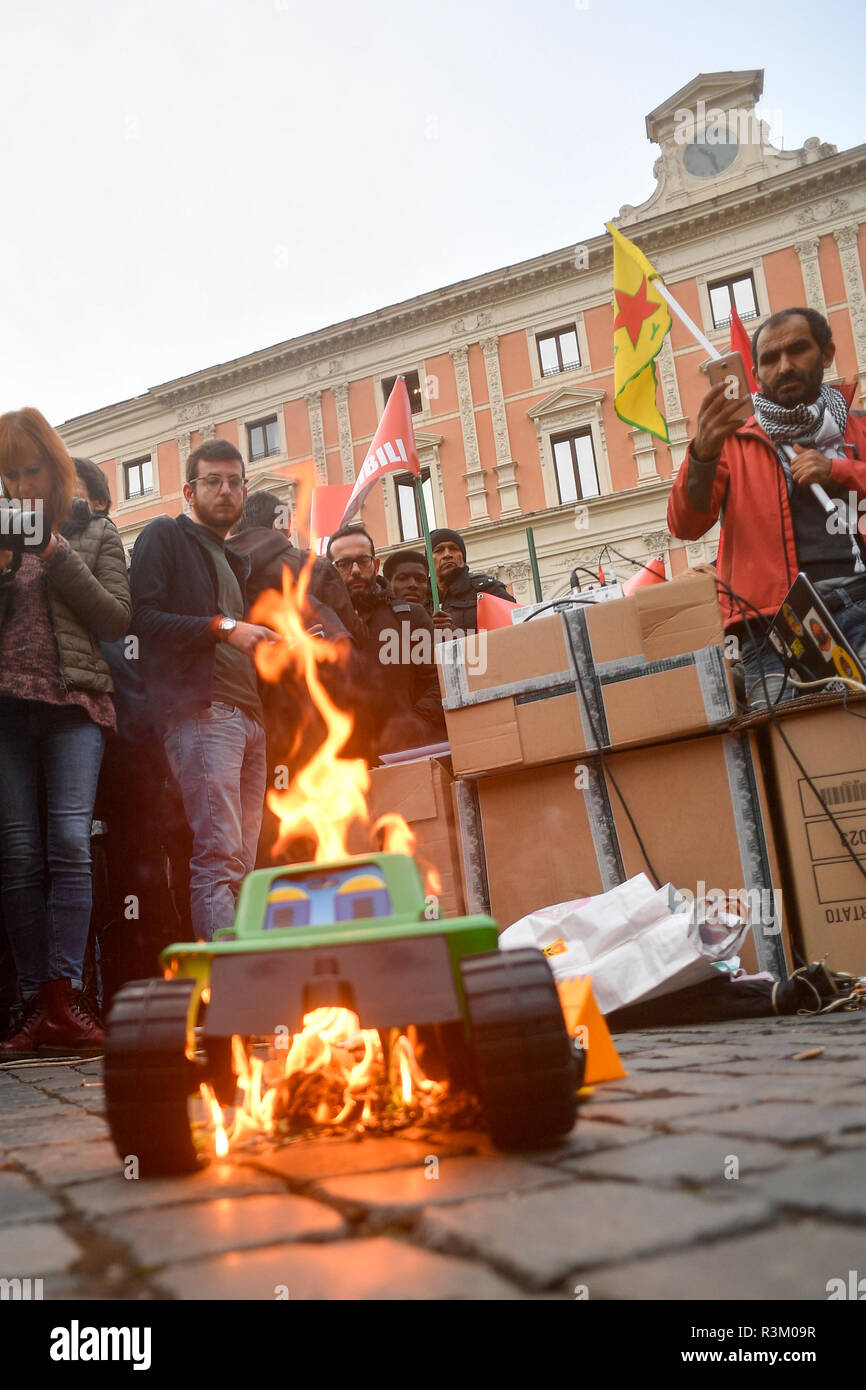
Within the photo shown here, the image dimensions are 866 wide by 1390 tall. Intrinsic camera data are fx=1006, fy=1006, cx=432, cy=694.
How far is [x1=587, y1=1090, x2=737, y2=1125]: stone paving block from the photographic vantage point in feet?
5.56

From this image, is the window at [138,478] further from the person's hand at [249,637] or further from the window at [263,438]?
the person's hand at [249,637]

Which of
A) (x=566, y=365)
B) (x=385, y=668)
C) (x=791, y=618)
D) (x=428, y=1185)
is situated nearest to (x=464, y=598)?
(x=385, y=668)

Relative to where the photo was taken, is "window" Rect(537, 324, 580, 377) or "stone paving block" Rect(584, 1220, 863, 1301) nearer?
"stone paving block" Rect(584, 1220, 863, 1301)

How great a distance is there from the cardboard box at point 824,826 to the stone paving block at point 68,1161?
2.51m

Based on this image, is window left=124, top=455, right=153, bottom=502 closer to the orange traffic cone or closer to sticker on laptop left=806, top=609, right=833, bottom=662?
sticker on laptop left=806, top=609, right=833, bottom=662

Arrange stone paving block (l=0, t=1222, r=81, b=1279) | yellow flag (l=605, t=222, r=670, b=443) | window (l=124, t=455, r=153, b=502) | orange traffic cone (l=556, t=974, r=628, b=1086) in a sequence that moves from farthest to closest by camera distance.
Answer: window (l=124, t=455, r=153, b=502) < yellow flag (l=605, t=222, r=670, b=443) < orange traffic cone (l=556, t=974, r=628, b=1086) < stone paving block (l=0, t=1222, r=81, b=1279)

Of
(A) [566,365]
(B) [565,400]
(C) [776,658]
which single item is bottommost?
(C) [776,658]

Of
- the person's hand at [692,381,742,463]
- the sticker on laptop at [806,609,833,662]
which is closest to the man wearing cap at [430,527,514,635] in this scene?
the person's hand at [692,381,742,463]

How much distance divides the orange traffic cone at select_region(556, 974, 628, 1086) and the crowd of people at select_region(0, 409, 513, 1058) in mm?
1550

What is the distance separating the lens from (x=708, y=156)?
2489 cm

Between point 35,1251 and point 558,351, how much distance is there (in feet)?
88.1

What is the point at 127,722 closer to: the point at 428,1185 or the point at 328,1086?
the point at 328,1086
